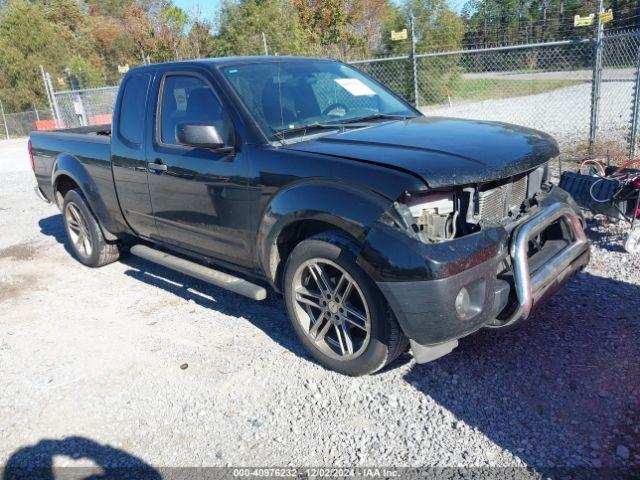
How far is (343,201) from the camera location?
9.87ft

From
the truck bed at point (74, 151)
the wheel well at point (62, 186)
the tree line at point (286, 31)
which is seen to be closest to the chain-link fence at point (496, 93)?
the tree line at point (286, 31)

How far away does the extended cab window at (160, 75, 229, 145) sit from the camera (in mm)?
3852

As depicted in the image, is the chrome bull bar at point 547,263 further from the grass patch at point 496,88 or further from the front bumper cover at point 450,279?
the grass patch at point 496,88

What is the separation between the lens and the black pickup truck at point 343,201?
2.82 meters

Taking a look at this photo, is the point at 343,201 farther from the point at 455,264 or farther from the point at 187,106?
the point at 187,106

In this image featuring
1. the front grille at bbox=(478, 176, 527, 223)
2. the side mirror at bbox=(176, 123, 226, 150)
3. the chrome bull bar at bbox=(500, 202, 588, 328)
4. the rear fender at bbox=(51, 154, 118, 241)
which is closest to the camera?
the chrome bull bar at bbox=(500, 202, 588, 328)

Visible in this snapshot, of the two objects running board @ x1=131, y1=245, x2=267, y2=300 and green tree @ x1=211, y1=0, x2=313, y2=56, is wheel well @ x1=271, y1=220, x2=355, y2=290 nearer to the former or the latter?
running board @ x1=131, y1=245, x2=267, y2=300

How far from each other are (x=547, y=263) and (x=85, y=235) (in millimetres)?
4658

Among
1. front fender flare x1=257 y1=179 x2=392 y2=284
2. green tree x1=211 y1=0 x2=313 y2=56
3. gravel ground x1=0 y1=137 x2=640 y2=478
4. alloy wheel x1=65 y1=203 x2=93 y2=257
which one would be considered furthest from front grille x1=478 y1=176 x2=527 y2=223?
green tree x1=211 y1=0 x2=313 y2=56

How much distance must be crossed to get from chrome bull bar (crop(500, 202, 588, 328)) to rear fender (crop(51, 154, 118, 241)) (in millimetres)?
3836

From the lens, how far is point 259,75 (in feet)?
13.2

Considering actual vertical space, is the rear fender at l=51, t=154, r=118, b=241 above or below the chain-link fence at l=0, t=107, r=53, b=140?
above

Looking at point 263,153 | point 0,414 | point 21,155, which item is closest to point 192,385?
point 0,414

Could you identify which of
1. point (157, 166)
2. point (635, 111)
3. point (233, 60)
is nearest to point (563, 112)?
point (635, 111)
